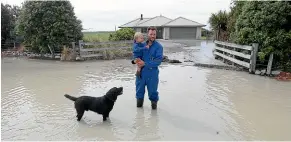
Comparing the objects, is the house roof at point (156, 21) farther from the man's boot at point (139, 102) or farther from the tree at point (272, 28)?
the man's boot at point (139, 102)

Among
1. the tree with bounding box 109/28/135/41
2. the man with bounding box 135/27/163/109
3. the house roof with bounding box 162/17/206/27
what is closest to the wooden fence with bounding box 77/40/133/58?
the tree with bounding box 109/28/135/41

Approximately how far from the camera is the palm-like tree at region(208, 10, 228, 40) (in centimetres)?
1812

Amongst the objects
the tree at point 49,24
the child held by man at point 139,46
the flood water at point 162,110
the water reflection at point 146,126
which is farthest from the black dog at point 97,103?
the tree at point 49,24

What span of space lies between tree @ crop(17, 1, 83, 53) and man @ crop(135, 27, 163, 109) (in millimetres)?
10676

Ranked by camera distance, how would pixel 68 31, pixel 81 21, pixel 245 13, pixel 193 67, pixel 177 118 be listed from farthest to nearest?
pixel 81 21
pixel 68 31
pixel 193 67
pixel 245 13
pixel 177 118

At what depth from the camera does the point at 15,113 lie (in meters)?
5.81

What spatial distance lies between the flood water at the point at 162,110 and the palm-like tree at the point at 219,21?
29.1ft

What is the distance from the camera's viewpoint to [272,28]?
10258mm

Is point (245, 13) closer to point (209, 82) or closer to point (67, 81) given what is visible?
point (209, 82)

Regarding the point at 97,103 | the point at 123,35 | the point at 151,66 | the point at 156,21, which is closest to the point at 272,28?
the point at 151,66

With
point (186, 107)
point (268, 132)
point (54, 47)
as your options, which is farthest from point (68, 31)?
point (268, 132)

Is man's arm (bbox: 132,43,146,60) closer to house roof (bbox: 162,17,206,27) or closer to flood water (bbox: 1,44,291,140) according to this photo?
flood water (bbox: 1,44,291,140)

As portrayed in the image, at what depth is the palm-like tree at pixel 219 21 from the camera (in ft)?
59.5

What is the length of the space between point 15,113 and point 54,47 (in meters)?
10.6
